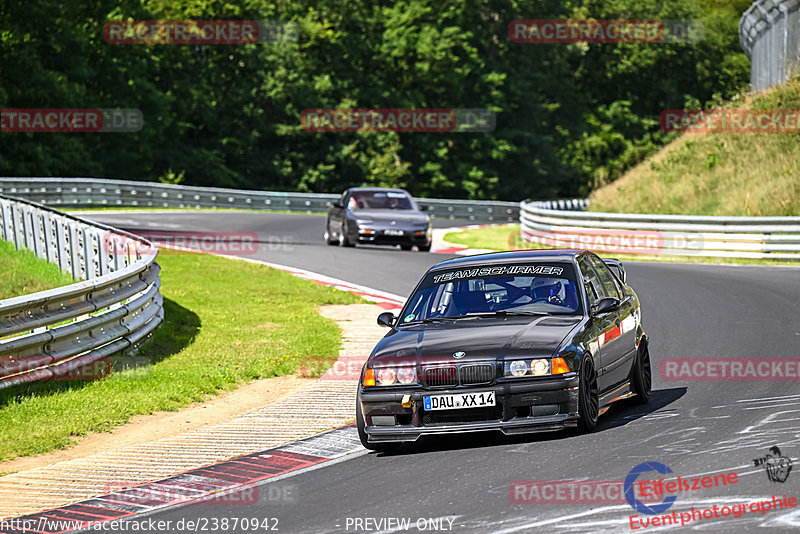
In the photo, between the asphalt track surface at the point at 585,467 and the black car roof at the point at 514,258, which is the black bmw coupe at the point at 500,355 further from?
the asphalt track surface at the point at 585,467

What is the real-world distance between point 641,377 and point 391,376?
2652mm

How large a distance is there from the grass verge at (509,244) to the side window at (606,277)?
14.1 metres

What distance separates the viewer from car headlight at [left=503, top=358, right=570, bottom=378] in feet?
27.6

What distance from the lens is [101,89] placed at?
5709 centimetres

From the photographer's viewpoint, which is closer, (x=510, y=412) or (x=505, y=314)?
(x=510, y=412)

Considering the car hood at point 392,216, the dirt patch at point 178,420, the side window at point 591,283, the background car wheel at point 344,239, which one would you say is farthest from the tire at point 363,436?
the background car wheel at point 344,239

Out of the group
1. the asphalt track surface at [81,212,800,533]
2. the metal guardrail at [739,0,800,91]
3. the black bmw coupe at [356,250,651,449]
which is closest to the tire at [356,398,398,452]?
the black bmw coupe at [356,250,651,449]

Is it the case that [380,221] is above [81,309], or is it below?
above

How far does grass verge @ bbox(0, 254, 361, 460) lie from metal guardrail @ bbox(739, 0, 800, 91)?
18.0 meters

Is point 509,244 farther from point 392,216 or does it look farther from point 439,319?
point 439,319

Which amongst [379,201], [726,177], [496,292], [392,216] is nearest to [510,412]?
[496,292]

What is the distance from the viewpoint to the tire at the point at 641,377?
10164 mm

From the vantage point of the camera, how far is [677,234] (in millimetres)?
26062

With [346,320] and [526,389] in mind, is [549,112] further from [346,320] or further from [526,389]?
[526,389]
